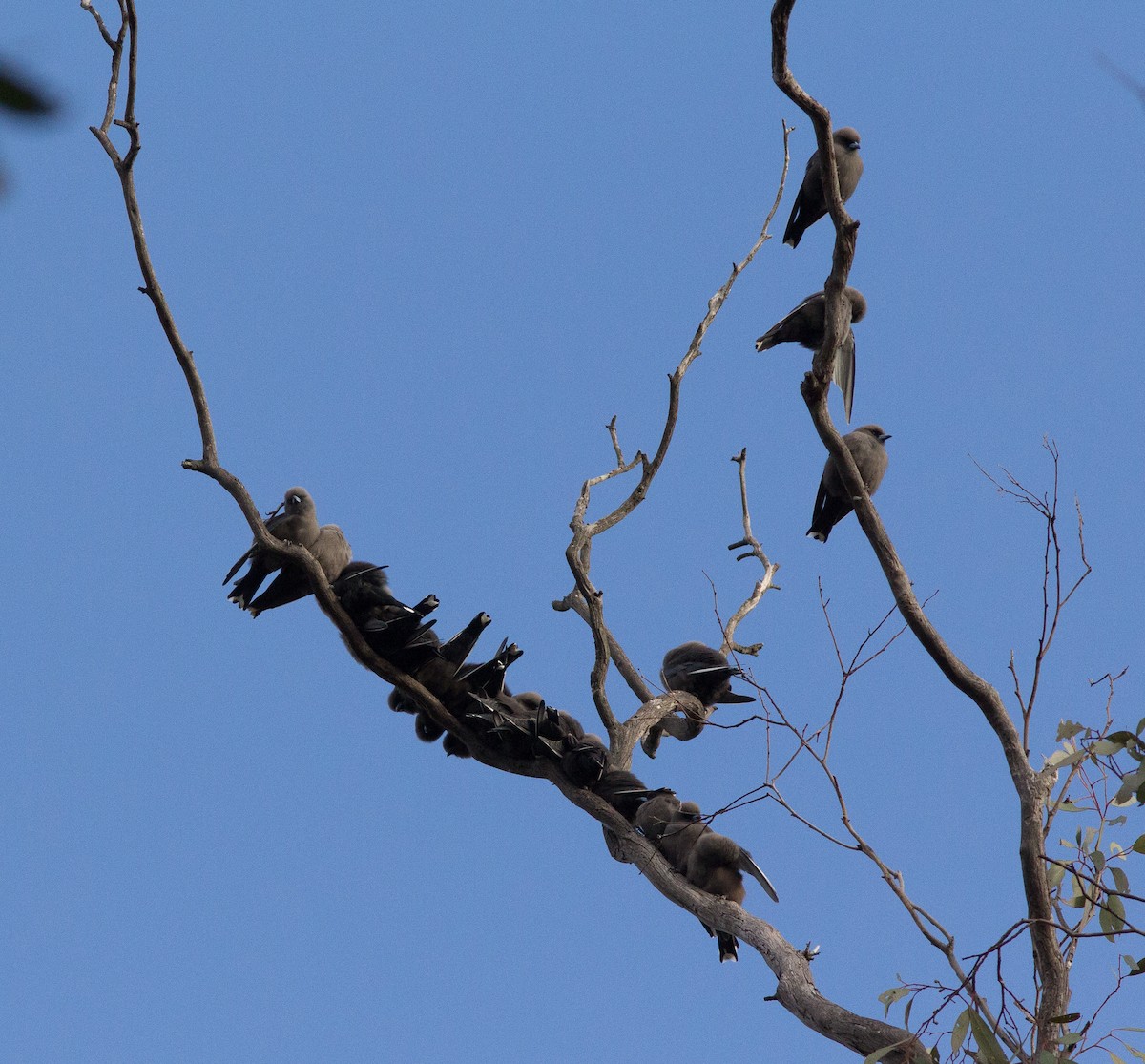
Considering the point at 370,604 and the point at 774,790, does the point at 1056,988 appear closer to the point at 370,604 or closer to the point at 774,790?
the point at 774,790

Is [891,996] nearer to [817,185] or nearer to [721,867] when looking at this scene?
[721,867]

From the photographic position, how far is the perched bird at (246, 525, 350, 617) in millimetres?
5438

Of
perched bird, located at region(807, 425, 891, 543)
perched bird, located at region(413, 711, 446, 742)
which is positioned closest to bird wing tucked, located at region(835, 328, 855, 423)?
perched bird, located at region(807, 425, 891, 543)

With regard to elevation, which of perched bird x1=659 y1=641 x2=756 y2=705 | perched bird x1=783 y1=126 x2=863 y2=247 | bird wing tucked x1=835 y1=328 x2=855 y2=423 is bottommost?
perched bird x1=659 y1=641 x2=756 y2=705

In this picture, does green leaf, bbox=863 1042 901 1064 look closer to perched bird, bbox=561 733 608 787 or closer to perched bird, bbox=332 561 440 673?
perched bird, bbox=561 733 608 787

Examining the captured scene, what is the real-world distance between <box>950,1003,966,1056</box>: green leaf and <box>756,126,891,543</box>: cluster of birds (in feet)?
9.17

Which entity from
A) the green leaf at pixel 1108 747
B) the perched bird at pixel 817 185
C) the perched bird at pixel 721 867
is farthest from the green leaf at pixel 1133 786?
the perched bird at pixel 817 185

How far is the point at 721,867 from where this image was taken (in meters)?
4.49

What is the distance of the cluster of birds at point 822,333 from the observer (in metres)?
5.68

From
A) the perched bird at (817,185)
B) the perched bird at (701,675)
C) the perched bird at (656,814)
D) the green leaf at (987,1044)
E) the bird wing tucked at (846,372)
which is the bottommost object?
the green leaf at (987,1044)

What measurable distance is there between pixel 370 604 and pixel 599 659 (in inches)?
42.0

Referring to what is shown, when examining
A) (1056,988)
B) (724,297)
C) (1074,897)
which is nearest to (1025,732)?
(1074,897)

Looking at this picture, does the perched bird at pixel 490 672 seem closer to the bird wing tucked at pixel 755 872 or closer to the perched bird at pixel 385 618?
the perched bird at pixel 385 618

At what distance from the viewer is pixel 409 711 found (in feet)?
19.2
